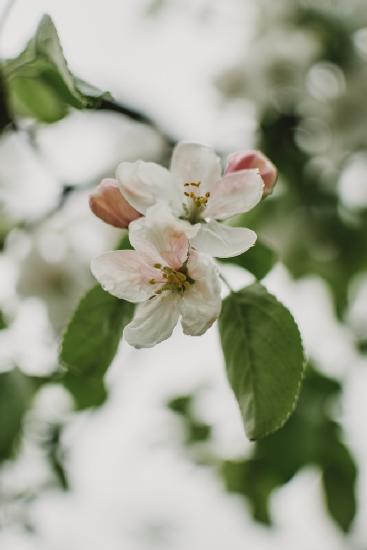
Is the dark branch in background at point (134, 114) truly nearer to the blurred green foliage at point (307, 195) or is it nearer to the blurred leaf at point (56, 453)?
the blurred green foliage at point (307, 195)

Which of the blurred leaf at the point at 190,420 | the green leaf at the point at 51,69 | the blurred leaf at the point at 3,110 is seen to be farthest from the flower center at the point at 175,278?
the blurred leaf at the point at 190,420

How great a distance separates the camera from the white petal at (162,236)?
0.48m

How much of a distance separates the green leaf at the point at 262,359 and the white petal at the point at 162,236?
3.0 inches

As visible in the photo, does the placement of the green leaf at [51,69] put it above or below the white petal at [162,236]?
above

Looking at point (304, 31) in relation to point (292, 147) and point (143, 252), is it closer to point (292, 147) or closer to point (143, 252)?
point (292, 147)

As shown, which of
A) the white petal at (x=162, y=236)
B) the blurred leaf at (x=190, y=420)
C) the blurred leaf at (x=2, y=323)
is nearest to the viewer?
the white petal at (x=162, y=236)

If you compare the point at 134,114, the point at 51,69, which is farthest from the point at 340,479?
the point at 51,69

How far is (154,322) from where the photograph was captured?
19.9 inches

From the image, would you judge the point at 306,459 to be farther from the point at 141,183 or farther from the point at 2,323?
the point at 141,183

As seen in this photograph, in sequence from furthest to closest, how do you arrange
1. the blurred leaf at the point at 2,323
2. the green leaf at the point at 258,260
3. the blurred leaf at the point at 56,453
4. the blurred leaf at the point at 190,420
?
the blurred leaf at the point at 190,420 → the blurred leaf at the point at 56,453 → the blurred leaf at the point at 2,323 → the green leaf at the point at 258,260

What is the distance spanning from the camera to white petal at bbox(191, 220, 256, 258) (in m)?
0.49

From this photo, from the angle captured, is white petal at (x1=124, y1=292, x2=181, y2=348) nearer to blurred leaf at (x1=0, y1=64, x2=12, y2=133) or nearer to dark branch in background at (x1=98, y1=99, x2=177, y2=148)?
blurred leaf at (x1=0, y1=64, x2=12, y2=133)

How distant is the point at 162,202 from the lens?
50 cm

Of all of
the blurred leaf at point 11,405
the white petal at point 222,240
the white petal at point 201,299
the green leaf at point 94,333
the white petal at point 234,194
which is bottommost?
the blurred leaf at point 11,405
